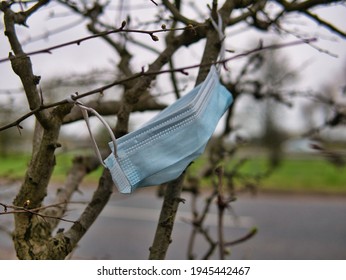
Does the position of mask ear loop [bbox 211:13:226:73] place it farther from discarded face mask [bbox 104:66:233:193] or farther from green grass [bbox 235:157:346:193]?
green grass [bbox 235:157:346:193]

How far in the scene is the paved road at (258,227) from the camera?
677cm

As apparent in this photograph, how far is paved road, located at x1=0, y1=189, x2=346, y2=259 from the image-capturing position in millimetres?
6770

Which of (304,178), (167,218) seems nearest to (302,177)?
(304,178)

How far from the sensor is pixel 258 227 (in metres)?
8.28

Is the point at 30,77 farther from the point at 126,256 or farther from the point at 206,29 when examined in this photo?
the point at 126,256

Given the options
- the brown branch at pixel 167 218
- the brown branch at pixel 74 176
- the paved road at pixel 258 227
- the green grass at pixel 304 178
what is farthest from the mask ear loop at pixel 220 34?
the green grass at pixel 304 178

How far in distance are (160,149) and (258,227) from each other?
727cm

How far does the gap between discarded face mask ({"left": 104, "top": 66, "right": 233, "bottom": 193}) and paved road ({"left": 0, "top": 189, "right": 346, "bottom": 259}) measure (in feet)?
12.9

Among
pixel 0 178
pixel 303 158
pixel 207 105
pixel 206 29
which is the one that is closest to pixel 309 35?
pixel 206 29

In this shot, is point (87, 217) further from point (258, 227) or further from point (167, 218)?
point (258, 227)

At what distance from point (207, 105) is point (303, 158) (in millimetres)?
18914

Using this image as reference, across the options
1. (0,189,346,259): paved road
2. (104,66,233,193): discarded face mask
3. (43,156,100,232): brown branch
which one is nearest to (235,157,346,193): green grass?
(0,189,346,259): paved road

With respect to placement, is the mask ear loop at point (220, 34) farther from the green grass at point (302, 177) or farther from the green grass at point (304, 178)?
the green grass at point (304, 178)

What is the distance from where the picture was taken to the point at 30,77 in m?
1.31
